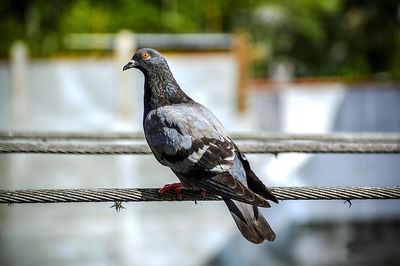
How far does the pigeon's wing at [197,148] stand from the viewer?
9.73ft

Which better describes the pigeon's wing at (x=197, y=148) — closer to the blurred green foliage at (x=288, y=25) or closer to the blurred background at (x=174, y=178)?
the blurred background at (x=174, y=178)

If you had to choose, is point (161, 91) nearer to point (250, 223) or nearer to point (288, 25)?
point (250, 223)

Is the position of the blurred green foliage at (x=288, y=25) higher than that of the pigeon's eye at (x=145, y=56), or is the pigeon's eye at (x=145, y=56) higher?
the blurred green foliage at (x=288, y=25)

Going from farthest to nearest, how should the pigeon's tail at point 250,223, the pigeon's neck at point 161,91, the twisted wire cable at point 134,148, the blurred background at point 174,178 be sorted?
the blurred background at point 174,178
the twisted wire cable at point 134,148
the pigeon's neck at point 161,91
the pigeon's tail at point 250,223

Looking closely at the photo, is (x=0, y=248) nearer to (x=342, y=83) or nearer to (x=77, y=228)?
(x=77, y=228)

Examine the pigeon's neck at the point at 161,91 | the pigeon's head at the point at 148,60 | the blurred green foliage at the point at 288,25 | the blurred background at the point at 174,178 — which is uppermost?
the blurred green foliage at the point at 288,25

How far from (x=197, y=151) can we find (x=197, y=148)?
15 mm

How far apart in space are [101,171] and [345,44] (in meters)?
20.3

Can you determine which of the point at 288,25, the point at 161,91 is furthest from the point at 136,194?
the point at 288,25

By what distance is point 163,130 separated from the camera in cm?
322

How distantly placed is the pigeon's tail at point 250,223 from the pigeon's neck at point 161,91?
25.3 inches

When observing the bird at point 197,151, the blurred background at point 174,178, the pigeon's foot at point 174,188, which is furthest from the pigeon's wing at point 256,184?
the blurred background at point 174,178

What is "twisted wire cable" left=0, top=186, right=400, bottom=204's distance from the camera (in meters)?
2.87

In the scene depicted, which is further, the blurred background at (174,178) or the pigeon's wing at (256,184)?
the blurred background at (174,178)
